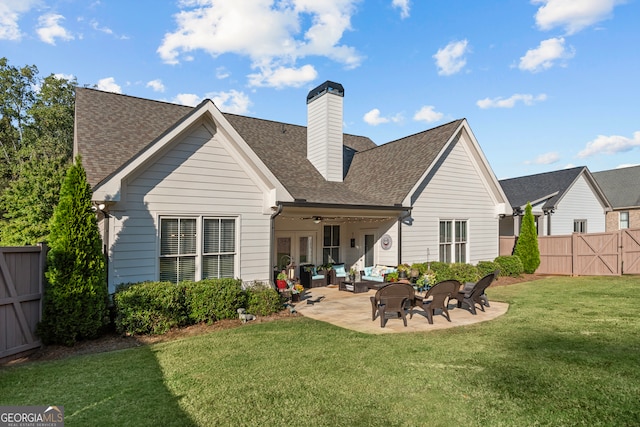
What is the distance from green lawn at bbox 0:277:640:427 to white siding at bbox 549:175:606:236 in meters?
14.0

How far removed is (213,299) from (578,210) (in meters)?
21.6

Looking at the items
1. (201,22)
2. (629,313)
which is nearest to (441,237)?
(629,313)

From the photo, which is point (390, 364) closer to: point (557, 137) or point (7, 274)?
point (7, 274)

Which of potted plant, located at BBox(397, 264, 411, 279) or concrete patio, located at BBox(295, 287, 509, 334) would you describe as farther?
potted plant, located at BBox(397, 264, 411, 279)

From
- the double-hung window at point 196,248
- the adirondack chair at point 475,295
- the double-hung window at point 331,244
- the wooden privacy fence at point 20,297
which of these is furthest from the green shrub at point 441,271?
the wooden privacy fence at point 20,297

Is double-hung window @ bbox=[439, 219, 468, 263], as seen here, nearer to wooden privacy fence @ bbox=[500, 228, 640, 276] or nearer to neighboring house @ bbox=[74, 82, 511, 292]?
neighboring house @ bbox=[74, 82, 511, 292]

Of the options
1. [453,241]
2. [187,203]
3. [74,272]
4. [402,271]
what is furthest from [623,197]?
[74,272]

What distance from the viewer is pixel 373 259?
563 inches

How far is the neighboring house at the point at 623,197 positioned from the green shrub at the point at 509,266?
1595 cm

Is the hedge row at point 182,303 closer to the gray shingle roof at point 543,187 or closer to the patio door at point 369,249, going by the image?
the patio door at point 369,249

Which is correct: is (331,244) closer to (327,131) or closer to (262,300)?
(327,131)

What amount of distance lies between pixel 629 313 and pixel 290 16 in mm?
14143

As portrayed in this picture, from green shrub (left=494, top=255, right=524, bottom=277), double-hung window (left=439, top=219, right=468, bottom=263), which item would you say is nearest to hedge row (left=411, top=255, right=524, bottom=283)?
double-hung window (left=439, top=219, right=468, bottom=263)

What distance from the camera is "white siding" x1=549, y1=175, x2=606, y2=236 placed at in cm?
1981
